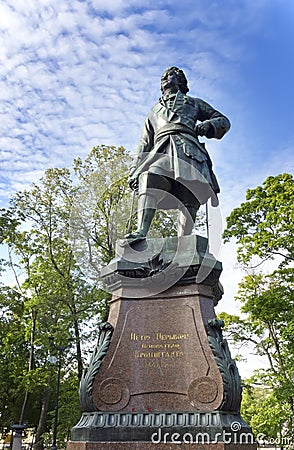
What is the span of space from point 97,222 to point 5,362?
9.38 m

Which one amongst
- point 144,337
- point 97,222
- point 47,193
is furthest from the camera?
point 47,193

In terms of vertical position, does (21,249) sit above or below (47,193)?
below

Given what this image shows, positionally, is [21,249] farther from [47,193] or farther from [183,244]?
[183,244]

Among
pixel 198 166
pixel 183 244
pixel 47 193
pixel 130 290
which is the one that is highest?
pixel 47 193

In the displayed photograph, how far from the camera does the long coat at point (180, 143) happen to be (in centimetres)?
723

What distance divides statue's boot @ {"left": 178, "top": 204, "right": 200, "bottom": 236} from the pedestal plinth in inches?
29.9

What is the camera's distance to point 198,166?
735cm

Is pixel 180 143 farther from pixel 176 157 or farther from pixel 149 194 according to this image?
pixel 149 194

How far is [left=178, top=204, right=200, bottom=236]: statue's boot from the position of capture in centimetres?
733

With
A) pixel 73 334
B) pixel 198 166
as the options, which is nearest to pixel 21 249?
pixel 73 334

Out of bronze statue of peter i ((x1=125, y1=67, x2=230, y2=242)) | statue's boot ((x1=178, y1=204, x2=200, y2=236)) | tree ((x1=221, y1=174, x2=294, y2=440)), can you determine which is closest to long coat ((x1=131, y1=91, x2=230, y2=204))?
bronze statue of peter i ((x1=125, y1=67, x2=230, y2=242))

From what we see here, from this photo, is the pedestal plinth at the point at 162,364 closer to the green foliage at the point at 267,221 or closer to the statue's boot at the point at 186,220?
the statue's boot at the point at 186,220

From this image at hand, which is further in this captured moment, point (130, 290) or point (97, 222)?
point (97, 222)

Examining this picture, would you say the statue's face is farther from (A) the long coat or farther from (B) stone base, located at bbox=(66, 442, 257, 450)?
(B) stone base, located at bbox=(66, 442, 257, 450)
